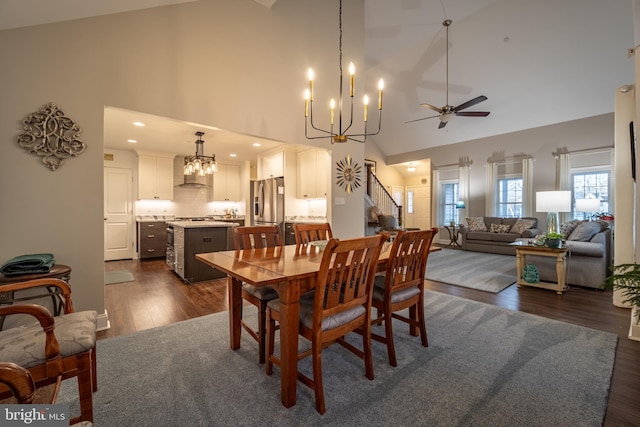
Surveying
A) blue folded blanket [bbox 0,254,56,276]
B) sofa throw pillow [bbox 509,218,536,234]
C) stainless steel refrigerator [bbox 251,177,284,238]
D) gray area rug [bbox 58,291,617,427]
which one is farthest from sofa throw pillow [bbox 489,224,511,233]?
blue folded blanket [bbox 0,254,56,276]

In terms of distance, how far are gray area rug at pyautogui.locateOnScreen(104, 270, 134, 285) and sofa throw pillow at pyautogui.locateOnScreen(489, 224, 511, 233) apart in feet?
25.6

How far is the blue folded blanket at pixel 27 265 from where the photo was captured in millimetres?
2012

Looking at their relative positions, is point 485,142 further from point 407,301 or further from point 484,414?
point 484,414

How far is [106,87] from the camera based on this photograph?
8.66ft

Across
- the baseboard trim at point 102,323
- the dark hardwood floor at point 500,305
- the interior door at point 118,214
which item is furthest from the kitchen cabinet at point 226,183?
the baseboard trim at point 102,323

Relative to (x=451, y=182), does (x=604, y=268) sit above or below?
below

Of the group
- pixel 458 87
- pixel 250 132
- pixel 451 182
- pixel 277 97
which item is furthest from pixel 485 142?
pixel 250 132

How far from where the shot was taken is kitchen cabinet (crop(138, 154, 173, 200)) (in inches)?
248

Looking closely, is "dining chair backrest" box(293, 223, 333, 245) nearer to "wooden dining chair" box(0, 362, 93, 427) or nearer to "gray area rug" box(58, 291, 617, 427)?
"gray area rug" box(58, 291, 617, 427)

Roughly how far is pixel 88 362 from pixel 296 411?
107 centimetres

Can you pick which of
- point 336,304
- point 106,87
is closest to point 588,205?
point 336,304

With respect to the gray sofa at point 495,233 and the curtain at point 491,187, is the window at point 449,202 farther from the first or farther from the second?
the gray sofa at point 495,233

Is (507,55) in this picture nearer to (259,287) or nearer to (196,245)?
(259,287)

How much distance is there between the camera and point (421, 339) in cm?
226
